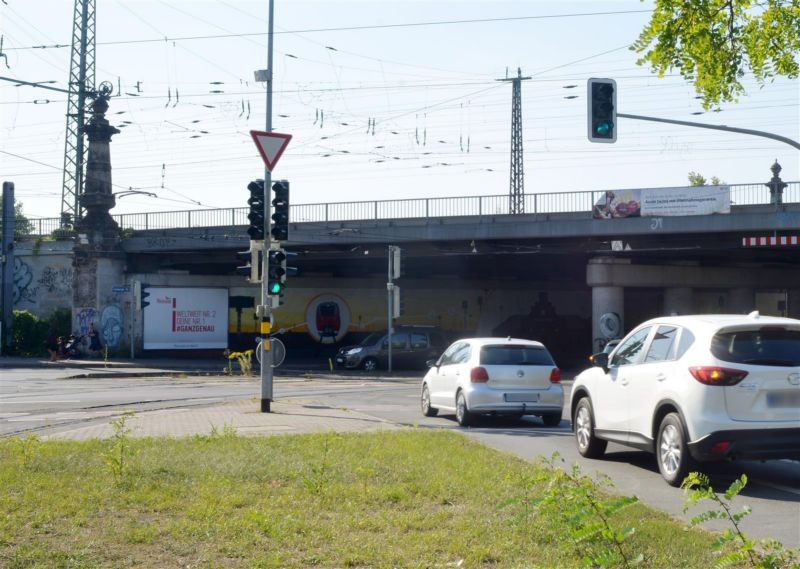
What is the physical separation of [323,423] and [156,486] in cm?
746

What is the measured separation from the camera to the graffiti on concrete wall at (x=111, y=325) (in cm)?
4584

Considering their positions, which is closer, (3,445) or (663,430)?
(663,430)

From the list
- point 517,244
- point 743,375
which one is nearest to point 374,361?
point 517,244

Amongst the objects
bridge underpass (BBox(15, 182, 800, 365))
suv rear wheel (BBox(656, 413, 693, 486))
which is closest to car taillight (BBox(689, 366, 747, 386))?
suv rear wheel (BBox(656, 413, 693, 486))

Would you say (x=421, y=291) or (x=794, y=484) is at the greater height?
(x=421, y=291)

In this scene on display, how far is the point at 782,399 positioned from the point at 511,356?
771 cm

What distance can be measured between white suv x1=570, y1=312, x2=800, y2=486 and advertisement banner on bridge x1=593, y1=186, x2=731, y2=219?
2701 cm

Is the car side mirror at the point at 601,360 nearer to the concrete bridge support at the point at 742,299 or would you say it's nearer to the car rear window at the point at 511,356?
the car rear window at the point at 511,356

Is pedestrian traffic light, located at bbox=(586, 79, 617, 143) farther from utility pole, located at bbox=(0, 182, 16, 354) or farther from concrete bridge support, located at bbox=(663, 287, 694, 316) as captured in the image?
utility pole, located at bbox=(0, 182, 16, 354)

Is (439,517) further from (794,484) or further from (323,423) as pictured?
(323,423)

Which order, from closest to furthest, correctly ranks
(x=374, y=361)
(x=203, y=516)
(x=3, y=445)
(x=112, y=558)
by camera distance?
(x=112, y=558) < (x=203, y=516) < (x=3, y=445) < (x=374, y=361)

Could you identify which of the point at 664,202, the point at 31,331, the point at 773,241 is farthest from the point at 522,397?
the point at 31,331

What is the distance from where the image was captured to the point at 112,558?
6520 millimetres

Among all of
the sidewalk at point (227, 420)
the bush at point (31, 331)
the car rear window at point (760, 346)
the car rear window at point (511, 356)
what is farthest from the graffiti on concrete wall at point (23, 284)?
the car rear window at point (760, 346)
